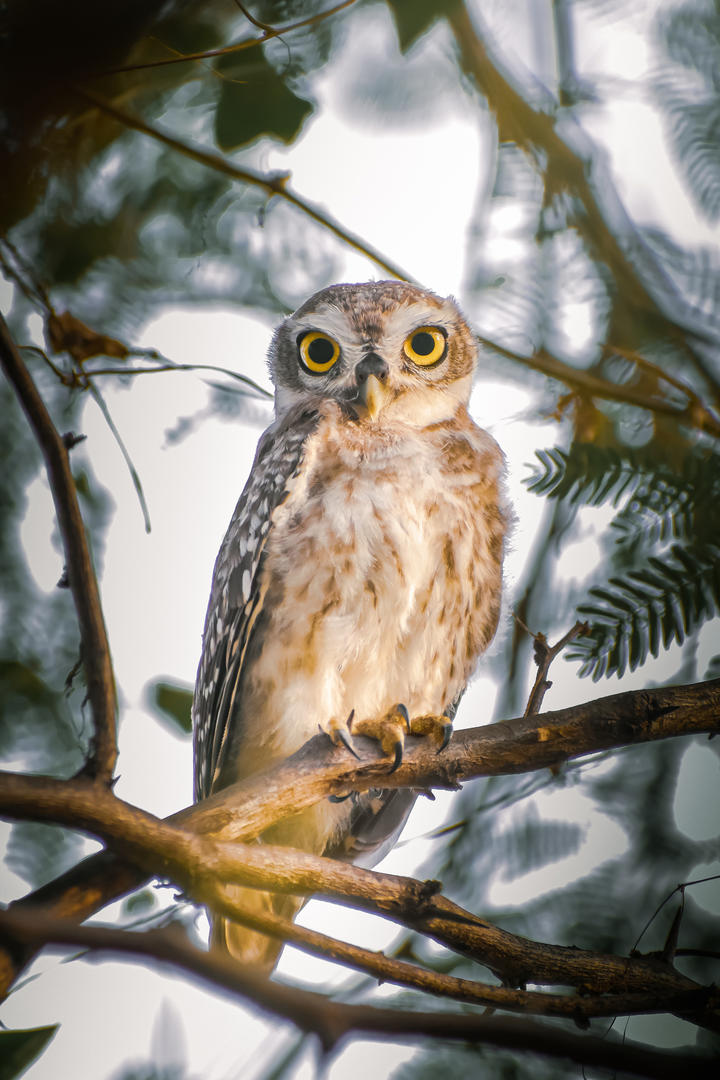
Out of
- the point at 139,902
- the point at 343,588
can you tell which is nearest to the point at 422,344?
the point at 343,588

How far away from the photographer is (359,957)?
1.05 meters

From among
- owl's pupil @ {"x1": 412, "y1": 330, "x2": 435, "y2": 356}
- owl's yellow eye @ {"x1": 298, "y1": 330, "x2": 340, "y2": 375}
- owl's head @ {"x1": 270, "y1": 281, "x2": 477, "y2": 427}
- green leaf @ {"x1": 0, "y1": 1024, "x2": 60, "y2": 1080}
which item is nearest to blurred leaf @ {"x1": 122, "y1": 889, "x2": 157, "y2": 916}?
green leaf @ {"x1": 0, "y1": 1024, "x2": 60, "y2": 1080}

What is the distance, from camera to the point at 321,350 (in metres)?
2.17

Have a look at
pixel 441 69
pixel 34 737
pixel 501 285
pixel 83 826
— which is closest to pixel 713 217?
pixel 501 285

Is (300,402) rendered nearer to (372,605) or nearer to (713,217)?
(372,605)

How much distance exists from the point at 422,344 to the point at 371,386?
263mm

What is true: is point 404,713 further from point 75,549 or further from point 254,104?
point 254,104

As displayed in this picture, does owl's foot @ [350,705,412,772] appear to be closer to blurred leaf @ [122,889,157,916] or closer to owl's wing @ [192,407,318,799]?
owl's wing @ [192,407,318,799]

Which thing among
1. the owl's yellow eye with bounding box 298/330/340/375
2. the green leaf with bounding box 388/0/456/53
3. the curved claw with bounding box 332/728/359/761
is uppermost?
the green leaf with bounding box 388/0/456/53

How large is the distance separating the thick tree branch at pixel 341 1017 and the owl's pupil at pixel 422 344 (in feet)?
5.33

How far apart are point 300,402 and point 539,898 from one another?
1.25 m

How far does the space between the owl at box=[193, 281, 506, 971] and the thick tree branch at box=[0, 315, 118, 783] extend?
669 mm

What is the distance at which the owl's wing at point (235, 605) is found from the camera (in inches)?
75.0

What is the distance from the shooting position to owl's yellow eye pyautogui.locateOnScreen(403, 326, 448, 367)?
213 centimetres
